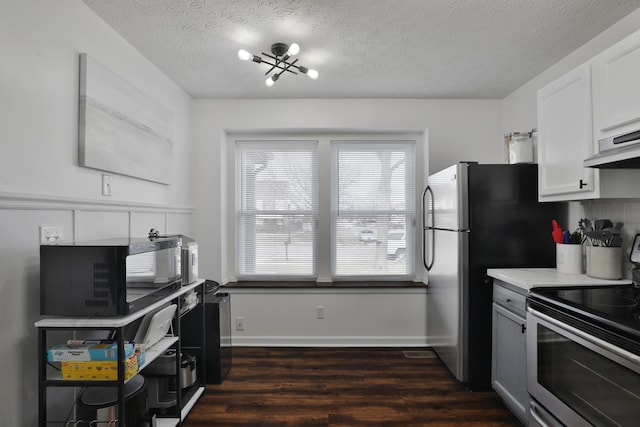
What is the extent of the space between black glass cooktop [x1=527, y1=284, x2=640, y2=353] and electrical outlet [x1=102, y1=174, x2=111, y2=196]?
2.59 m

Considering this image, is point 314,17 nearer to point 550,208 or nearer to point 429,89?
point 429,89

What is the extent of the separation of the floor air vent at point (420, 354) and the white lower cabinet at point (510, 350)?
79 centimetres

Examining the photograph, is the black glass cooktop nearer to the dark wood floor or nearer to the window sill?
the dark wood floor

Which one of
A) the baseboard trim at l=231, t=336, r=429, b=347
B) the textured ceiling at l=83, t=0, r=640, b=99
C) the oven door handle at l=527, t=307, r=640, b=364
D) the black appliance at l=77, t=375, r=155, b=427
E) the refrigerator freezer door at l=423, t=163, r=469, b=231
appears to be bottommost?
the baseboard trim at l=231, t=336, r=429, b=347

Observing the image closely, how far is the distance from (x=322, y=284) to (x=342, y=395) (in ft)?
3.73

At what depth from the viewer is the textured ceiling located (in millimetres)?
1830

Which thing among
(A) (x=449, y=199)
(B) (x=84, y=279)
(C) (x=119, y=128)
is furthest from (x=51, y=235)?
(A) (x=449, y=199)

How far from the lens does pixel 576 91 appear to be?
190cm

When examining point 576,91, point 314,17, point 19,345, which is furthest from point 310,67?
point 19,345

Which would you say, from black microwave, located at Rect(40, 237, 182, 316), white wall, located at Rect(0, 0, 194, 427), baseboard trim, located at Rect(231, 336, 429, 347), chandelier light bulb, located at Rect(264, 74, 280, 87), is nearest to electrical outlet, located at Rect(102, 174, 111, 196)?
white wall, located at Rect(0, 0, 194, 427)

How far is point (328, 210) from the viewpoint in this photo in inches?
135

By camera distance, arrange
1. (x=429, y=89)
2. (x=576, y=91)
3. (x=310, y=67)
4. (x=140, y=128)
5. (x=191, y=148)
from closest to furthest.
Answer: (x=576, y=91), (x=140, y=128), (x=310, y=67), (x=429, y=89), (x=191, y=148)

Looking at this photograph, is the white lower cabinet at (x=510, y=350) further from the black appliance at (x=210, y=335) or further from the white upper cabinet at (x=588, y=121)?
the black appliance at (x=210, y=335)

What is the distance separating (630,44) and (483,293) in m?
1.66
